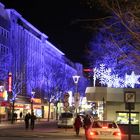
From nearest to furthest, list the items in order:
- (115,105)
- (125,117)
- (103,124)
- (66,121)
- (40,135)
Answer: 1. (103,124)
2. (40,135)
3. (125,117)
4. (115,105)
5. (66,121)

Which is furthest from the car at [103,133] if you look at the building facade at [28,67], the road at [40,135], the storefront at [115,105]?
the building facade at [28,67]

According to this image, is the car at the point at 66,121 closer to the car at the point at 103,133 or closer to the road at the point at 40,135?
the road at the point at 40,135

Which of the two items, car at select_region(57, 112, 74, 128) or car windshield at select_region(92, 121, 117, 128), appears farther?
car at select_region(57, 112, 74, 128)

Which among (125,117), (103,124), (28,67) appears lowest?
(103,124)

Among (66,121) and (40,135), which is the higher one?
(66,121)

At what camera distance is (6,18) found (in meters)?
95.9

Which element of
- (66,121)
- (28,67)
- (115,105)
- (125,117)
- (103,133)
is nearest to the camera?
(103,133)

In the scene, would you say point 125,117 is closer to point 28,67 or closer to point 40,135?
point 40,135

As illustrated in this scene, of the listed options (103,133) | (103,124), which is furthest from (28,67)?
(103,133)

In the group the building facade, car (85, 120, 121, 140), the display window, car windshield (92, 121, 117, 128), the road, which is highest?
the building facade

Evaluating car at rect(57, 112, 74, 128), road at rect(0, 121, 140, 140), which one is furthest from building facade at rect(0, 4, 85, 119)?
road at rect(0, 121, 140, 140)

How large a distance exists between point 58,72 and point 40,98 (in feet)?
41.9

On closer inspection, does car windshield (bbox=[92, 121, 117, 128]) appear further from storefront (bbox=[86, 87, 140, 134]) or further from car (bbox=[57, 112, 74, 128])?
car (bbox=[57, 112, 74, 128])

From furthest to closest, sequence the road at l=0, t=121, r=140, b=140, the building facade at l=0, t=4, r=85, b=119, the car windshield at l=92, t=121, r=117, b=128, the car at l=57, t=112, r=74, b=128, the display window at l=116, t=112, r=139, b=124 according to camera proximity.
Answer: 1. the building facade at l=0, t=4, r=85, b=119
2. the car at l=57, t=112, r=74, b=128
3. the display window at l=116, t=112, r=139, b=124
4. the road at l=0, t=121, r=140, b=140
5. the car windshield at l=92, t=121, r=117, b=128
